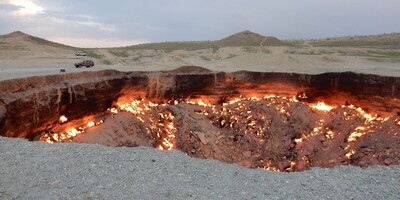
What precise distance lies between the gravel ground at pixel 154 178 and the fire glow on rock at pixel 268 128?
10.3 metres

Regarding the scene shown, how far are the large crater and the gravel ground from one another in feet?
26.9

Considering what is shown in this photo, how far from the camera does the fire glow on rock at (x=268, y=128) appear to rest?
2050 centimetres

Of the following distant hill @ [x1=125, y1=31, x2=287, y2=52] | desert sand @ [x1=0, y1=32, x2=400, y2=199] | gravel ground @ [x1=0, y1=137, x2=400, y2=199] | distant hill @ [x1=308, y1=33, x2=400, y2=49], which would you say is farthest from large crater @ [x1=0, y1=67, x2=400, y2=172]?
distant hill @ [x1=125, y1=31, x2=287, y2=52]

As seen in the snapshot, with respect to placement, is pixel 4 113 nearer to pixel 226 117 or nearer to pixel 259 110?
pixel 226 117

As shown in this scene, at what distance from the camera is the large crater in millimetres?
18531

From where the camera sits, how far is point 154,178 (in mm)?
7797

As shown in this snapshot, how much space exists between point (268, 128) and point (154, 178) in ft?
53.0

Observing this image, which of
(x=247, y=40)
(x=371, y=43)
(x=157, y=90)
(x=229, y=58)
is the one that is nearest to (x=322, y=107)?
(x=157, y=90)

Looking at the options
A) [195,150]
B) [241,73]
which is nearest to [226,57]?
[241,73]

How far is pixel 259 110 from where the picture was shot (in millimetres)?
24375

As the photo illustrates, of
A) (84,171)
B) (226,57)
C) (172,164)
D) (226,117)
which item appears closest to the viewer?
(84,171)

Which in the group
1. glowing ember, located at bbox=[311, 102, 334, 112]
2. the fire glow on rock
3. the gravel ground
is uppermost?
the gravel ground

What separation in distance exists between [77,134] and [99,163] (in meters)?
11.4

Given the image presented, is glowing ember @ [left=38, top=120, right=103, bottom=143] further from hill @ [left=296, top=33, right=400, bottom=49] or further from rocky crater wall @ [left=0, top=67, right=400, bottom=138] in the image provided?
hill @ [left=296, top=33, right=400, bottom=49]
